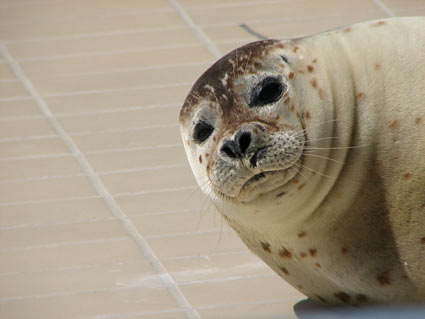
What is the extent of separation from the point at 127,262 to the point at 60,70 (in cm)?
242

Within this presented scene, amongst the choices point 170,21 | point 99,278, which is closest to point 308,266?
point 99,278

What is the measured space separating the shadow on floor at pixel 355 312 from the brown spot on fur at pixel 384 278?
89mm

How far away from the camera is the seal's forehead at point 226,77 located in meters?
3.68

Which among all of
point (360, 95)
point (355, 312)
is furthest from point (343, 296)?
point (360, 95)

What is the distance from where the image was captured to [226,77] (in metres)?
3.70

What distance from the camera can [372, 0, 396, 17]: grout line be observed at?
283 inches

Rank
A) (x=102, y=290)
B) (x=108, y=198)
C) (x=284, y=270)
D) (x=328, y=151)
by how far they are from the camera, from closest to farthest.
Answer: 1. (x=328, y=151)
2. (x=284, y=270)
3. (x=102, y=290)
4. (x=108, y=198)

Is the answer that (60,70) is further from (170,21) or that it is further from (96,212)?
(96,212)

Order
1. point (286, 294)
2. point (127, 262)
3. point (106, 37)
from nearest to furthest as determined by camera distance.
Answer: point (286, 294), point (127, 262), point (106, 37)

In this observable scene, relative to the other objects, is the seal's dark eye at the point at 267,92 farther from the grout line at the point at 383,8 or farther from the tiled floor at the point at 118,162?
the grout line at the point at 383,8

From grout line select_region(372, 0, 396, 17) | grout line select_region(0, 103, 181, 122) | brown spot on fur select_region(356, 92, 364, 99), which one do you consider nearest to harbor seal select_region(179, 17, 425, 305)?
brown spot on fur select_region(356, 92, 364, 99)

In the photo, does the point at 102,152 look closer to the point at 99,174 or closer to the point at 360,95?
the point at 99,174

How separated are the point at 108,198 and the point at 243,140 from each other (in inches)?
73.9

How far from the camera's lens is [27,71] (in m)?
6.89
